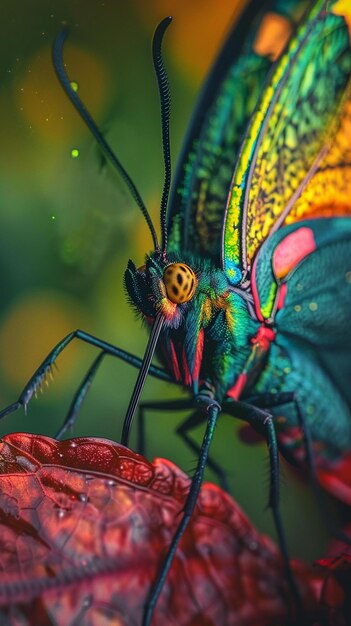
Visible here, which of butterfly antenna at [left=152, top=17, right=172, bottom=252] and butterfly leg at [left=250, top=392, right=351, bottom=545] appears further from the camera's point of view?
butterfly leg at [left=250, top=392, right=351, bottom=545]

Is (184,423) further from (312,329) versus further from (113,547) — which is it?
(113,547)

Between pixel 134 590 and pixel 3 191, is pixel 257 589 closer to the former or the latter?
pixel 134 590

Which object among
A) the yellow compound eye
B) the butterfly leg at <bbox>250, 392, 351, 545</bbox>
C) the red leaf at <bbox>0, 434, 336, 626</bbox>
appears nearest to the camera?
the red leaf at <bbox>0, 434, 336, 626</bbox>

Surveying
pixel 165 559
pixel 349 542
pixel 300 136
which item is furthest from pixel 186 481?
pixel 300 136

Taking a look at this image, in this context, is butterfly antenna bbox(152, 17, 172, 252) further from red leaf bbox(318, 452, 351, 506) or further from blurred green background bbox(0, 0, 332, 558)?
red leaf bbox(318, 452, 351, 506)

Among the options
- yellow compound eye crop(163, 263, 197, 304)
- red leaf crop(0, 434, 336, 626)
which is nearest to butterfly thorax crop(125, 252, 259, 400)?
yellow compound eye crop(163, 263, 197, 304)

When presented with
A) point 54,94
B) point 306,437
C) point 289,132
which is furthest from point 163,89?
point 306,437

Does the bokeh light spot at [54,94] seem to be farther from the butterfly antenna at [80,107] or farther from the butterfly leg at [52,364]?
the butterfly leg at [52,364]

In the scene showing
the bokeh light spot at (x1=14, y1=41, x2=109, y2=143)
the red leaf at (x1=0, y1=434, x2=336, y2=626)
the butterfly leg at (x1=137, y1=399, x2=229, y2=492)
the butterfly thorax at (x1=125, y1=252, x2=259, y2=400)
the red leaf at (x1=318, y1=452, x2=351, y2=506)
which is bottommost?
the red leaf at (x1=0, y1=434, x2=336, y2=626)
